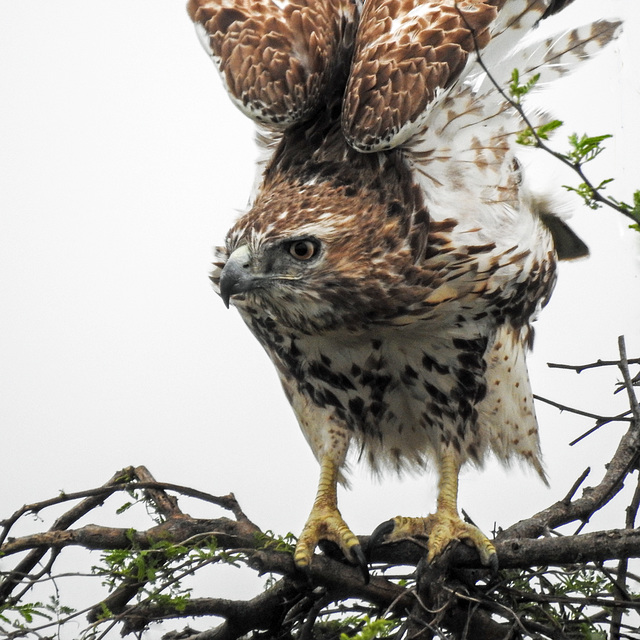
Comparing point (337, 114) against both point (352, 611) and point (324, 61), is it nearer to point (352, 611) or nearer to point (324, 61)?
point (324, 61)

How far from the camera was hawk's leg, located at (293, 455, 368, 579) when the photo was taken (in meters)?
2.15

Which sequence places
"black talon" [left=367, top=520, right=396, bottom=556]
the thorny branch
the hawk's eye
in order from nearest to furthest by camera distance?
the thorny branch < the hawk's eye < "black talon" [left=367, top=520, right=396, bottom=556]

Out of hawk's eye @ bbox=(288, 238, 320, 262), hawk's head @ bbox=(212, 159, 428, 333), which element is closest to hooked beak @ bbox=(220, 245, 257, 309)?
hawk's head @ bbox=(212, 159, 428, 333)

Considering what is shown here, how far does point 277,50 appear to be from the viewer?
2297mm

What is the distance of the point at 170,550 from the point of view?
1.81m

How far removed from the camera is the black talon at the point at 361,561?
2.09 metres

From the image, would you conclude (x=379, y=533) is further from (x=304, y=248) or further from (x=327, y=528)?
(x=304, y=248)

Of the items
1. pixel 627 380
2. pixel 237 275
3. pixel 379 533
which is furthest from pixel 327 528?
pixel 627 380

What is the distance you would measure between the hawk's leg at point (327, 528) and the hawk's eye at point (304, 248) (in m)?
0.70

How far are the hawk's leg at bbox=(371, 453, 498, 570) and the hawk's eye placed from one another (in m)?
0.71

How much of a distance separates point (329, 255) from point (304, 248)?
6 cm

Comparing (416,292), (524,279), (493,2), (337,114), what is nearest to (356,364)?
(416,292)

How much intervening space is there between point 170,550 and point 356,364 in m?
0.79

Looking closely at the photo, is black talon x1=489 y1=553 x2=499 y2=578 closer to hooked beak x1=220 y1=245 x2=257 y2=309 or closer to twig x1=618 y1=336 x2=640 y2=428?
twig x1=618 y1=336 x2=640 y2=428
